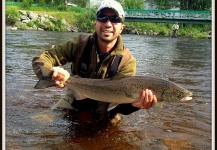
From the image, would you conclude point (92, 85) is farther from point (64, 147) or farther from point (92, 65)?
point (64, 147)

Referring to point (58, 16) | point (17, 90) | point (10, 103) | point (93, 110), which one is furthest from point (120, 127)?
point (58, 16)

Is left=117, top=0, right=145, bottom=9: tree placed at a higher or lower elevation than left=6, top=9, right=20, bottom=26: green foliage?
higher

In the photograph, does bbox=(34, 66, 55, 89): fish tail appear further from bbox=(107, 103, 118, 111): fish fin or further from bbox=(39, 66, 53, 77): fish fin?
bbox=(107, 103, 118, 111): fish fin

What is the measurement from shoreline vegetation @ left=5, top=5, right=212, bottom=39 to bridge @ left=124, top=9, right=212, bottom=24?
2051mm

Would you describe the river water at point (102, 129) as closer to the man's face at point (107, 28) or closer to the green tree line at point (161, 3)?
the man's face at point (107, 28)

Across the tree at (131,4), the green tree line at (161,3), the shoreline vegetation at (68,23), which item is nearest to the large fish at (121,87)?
the shoreline vegetation at (68,23)

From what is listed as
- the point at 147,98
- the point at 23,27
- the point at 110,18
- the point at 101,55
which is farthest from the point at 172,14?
the point at 147,98

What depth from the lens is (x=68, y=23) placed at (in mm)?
41656

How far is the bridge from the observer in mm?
38156

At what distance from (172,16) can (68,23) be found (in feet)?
46.4

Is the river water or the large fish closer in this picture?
the large fish

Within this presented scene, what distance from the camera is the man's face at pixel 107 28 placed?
10.7 ft

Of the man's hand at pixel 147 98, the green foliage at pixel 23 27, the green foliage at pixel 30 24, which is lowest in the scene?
the man's hand at pixel 147 98

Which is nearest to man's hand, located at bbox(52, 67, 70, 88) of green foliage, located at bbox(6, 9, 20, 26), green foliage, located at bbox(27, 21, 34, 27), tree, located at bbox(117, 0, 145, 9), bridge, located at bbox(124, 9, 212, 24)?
green foliage, located at bbox(27, 21, 34, 27)
